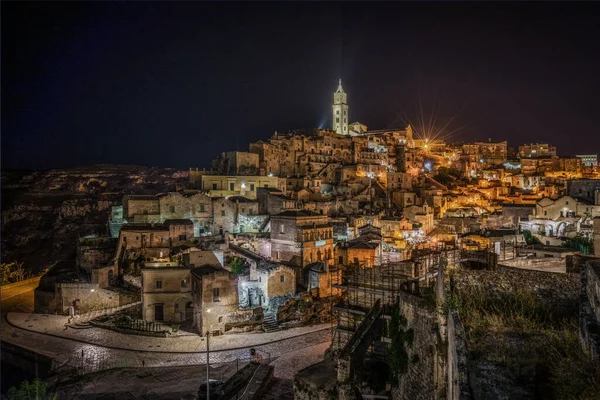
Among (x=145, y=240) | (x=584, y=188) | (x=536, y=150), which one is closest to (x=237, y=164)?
(x=145, y=240)

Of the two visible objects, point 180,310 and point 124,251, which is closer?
point 180,310

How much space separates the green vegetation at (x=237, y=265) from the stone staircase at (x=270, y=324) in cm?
477

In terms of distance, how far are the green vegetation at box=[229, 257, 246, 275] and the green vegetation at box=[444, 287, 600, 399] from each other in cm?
2126

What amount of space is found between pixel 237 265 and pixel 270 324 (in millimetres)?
6807

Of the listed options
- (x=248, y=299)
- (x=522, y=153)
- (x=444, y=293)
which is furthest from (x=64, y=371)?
(x=522, y=153)

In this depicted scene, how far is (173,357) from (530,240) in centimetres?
2917

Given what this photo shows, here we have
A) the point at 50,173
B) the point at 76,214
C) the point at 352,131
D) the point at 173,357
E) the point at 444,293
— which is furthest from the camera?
the point at 352,131

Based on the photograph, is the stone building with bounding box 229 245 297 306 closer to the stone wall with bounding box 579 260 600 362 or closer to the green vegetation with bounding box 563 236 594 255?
the green vegetation with bounding box 563 236 594 255

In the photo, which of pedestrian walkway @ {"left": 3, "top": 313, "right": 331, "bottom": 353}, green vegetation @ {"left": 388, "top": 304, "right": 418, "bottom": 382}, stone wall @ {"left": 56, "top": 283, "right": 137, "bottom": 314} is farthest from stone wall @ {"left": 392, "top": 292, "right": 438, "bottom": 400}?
stone wall @ {"left": 56, "top": 283, "right": 137, "bottom": 314}

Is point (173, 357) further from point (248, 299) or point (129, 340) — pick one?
point (248, 299)

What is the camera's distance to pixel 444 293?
26.3ft

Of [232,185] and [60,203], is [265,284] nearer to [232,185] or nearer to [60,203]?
[232,185]

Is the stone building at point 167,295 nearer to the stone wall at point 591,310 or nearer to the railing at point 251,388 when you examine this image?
the railing at point 251,388

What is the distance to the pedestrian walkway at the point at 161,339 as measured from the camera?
65.7 ft
